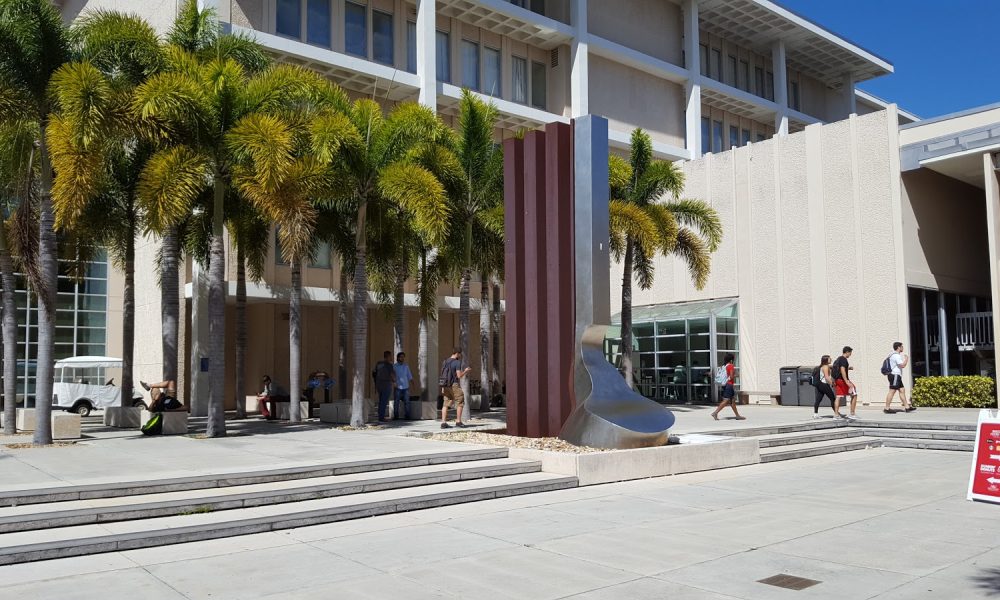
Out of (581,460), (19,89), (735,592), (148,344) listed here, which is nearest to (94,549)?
(735,592)

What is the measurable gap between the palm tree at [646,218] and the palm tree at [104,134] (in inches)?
498

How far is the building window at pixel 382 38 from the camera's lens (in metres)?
30.9

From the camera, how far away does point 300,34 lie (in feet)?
94.0

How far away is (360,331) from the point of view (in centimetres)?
1930

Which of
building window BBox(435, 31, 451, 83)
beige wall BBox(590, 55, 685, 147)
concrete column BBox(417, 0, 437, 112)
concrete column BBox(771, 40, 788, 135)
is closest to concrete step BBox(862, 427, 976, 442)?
concrete column BBox(417, 0, 437, 112)

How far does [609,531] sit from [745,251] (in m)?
24.0

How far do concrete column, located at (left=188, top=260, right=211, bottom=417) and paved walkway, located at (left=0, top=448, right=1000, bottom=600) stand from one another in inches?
626

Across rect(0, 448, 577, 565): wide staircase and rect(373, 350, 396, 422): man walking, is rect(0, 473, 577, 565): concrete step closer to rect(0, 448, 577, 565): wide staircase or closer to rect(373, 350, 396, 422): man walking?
rect(0, 448, 577, 565): wide staircase

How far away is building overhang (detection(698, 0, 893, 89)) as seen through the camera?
4150 centimetres

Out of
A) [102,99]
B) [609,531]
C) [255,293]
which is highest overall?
[102,99]

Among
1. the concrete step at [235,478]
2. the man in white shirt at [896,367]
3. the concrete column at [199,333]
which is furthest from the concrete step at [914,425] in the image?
the concrete column at [199,333]

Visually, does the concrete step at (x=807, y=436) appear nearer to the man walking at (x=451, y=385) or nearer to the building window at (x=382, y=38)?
the man walking at (x=451, y=385)

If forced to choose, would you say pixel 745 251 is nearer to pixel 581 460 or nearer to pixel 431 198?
pixel 431 198

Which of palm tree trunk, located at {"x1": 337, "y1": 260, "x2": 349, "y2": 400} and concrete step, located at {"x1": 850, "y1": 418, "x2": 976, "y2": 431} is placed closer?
concrete step, located at {"x1": 850, "y1": 418, "x2": 976, "y2": 431}
